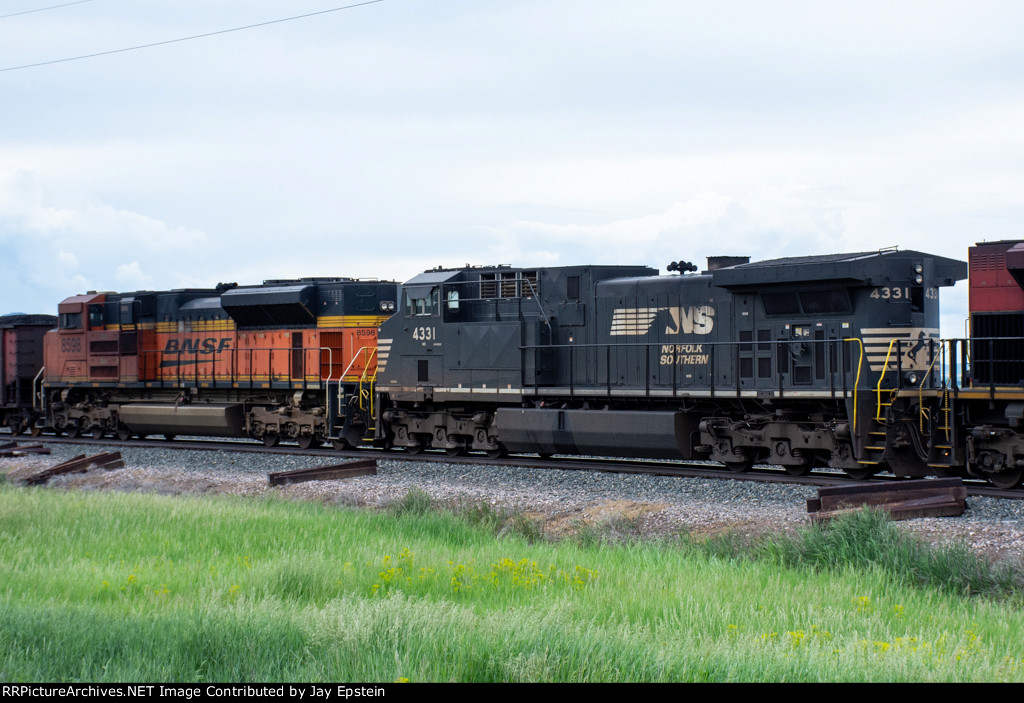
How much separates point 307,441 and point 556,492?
8996 millimetres

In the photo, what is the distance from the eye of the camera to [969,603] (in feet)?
24.8

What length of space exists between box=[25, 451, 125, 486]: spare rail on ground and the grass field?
5.58 m

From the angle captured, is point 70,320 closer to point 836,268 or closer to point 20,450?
point 20,450

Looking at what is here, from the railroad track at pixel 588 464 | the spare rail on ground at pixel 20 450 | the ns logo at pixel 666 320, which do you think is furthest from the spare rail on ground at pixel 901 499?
the spare rail on ground at pixel 20 450

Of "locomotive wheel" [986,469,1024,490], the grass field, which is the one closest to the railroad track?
"locomotive wheel" [986,469,1024,490]

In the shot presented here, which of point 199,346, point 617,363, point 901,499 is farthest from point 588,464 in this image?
point 199,346

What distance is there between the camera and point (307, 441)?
67.7 ft

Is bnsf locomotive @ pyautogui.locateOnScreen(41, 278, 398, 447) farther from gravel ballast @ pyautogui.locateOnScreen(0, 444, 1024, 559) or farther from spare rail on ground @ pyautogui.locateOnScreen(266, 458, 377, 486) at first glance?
spare rail on ground @ pyautogui.locateOnScreen(266, 458, 377, 486)

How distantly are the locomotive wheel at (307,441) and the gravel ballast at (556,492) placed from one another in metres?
1.66

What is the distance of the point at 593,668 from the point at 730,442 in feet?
33.5

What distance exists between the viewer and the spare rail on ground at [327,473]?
1441 centimetres

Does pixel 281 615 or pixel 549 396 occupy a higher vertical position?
pixel 549 396

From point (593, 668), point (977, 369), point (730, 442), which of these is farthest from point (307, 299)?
point (593, 668)
